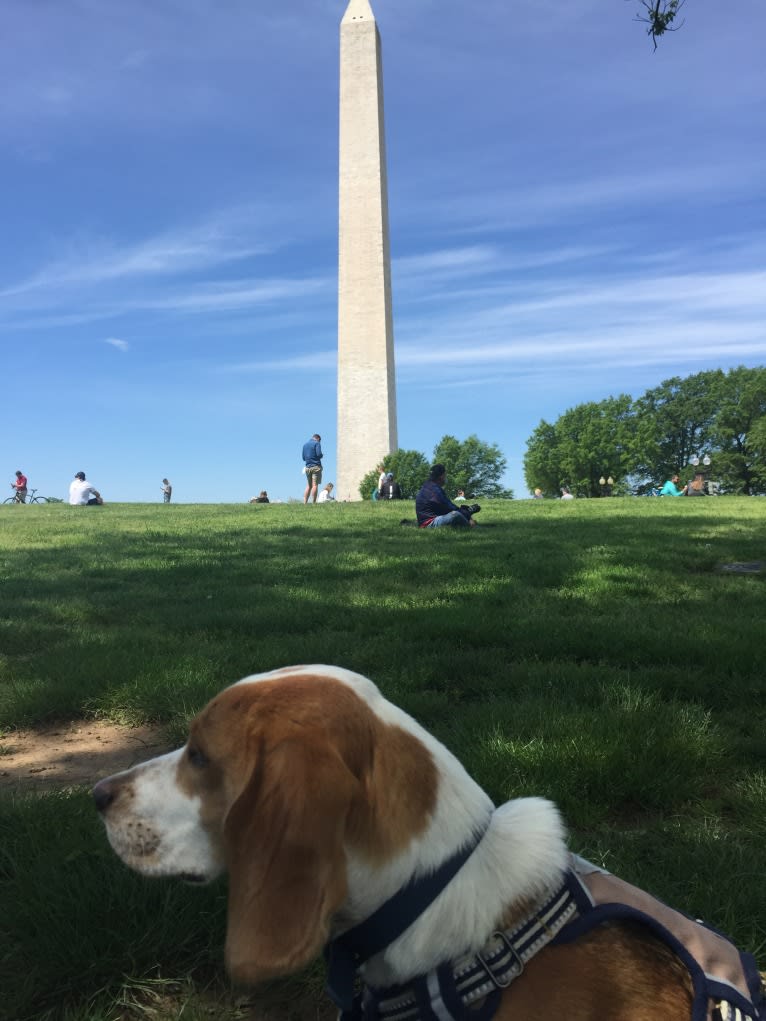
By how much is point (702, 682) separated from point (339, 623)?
302 centimetres

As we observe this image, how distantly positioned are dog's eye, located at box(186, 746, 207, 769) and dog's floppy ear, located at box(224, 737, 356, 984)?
13.6 inches

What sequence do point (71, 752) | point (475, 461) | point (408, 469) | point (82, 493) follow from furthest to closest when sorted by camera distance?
point (475, 461) → point (408, 469) → point (82, 493) → point (71, 752)

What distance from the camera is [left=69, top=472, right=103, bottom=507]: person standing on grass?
87.6ft

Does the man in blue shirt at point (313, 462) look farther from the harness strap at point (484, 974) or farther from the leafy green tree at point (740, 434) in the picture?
the leafy green tree at point (740, 434)

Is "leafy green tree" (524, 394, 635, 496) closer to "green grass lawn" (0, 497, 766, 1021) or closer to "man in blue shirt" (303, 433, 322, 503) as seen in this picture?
"man in blue shirt" (303, 433, 322, 503)

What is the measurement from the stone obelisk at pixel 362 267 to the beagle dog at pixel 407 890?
37.5 meters

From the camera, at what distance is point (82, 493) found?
26750 millimetres

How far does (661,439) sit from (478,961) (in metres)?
73.9

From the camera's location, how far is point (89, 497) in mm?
26953

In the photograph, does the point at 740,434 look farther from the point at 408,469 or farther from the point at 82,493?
the point at 82,493

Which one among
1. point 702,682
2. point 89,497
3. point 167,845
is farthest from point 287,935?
point 89,497

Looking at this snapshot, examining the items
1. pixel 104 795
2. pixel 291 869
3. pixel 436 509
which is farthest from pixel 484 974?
pixel 436 509

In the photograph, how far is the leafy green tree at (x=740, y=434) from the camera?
6328 centimetres

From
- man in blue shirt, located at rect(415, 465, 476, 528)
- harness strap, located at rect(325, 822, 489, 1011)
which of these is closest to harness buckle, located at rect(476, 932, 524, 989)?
harness strap, located at rect(325, 822, 489, 1011)
